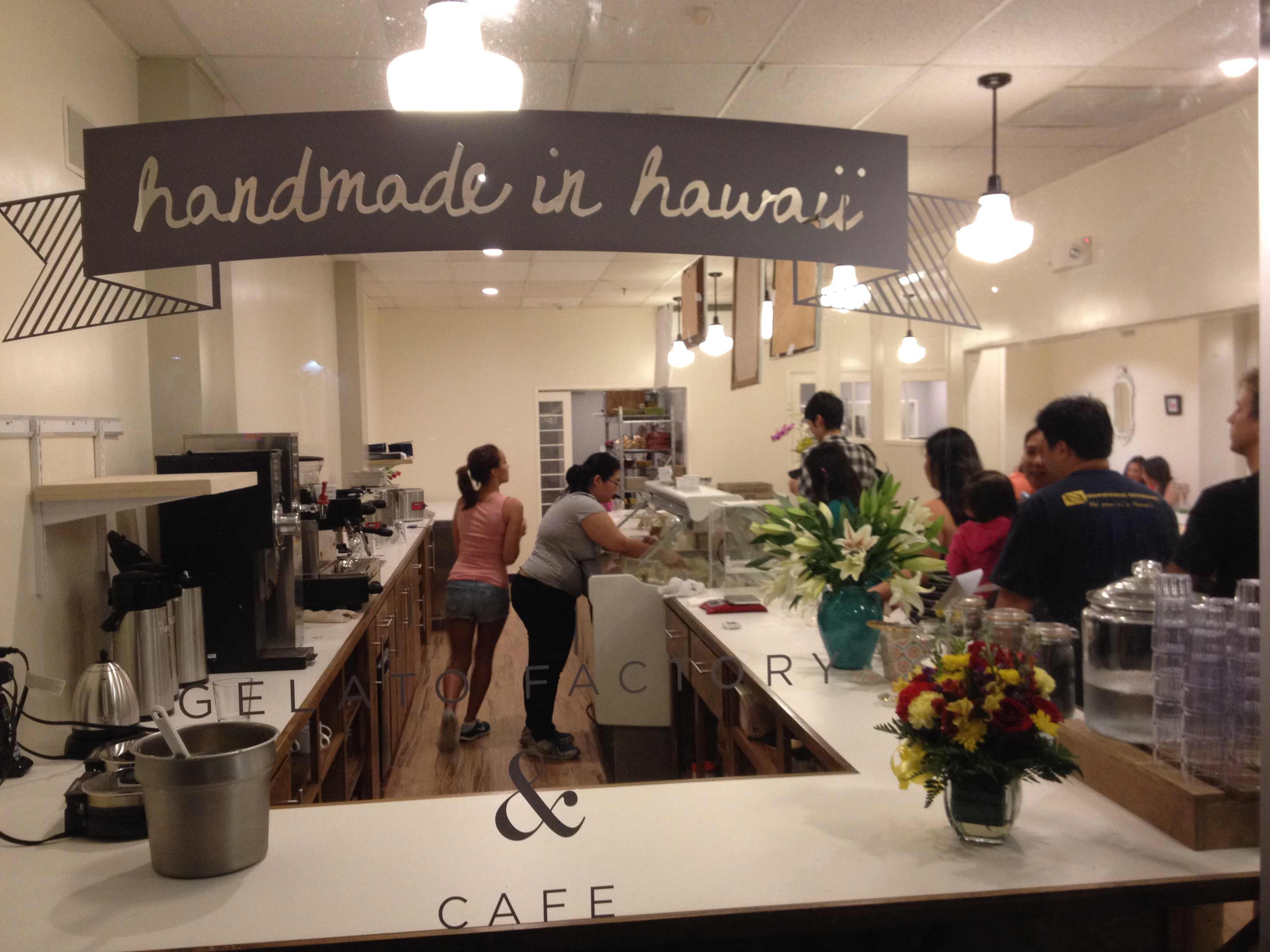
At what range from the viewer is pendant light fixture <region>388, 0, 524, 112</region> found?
5.24 ft

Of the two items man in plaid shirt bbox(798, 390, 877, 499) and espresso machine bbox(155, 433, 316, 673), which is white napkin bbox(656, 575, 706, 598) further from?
espresso machine bbox(155, 433, 316, 673)

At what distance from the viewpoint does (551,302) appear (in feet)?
6.56

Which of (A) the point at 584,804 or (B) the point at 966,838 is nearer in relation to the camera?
(B) the point at 966,838

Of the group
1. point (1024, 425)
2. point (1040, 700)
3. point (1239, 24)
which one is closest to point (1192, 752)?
point (1040, 700)

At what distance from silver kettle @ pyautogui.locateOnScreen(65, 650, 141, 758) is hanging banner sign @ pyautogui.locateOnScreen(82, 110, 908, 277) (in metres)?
0.70

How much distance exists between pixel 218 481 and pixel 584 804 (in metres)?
0.87

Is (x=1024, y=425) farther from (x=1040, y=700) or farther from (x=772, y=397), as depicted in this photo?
(x=1040, y=700)

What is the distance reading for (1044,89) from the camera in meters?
1.88

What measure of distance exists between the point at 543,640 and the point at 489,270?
72 centimetres

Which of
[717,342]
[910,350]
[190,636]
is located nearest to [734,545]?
[717,342]

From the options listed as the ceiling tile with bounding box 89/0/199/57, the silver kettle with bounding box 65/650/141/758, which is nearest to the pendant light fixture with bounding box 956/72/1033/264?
the ceiling tile with bounding box 89/0/199/57

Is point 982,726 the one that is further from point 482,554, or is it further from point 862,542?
point 482,554

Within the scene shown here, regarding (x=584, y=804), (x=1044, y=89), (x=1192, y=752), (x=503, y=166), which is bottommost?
(x=584, y=804)

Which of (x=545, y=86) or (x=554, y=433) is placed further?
(x=554, y=433)
